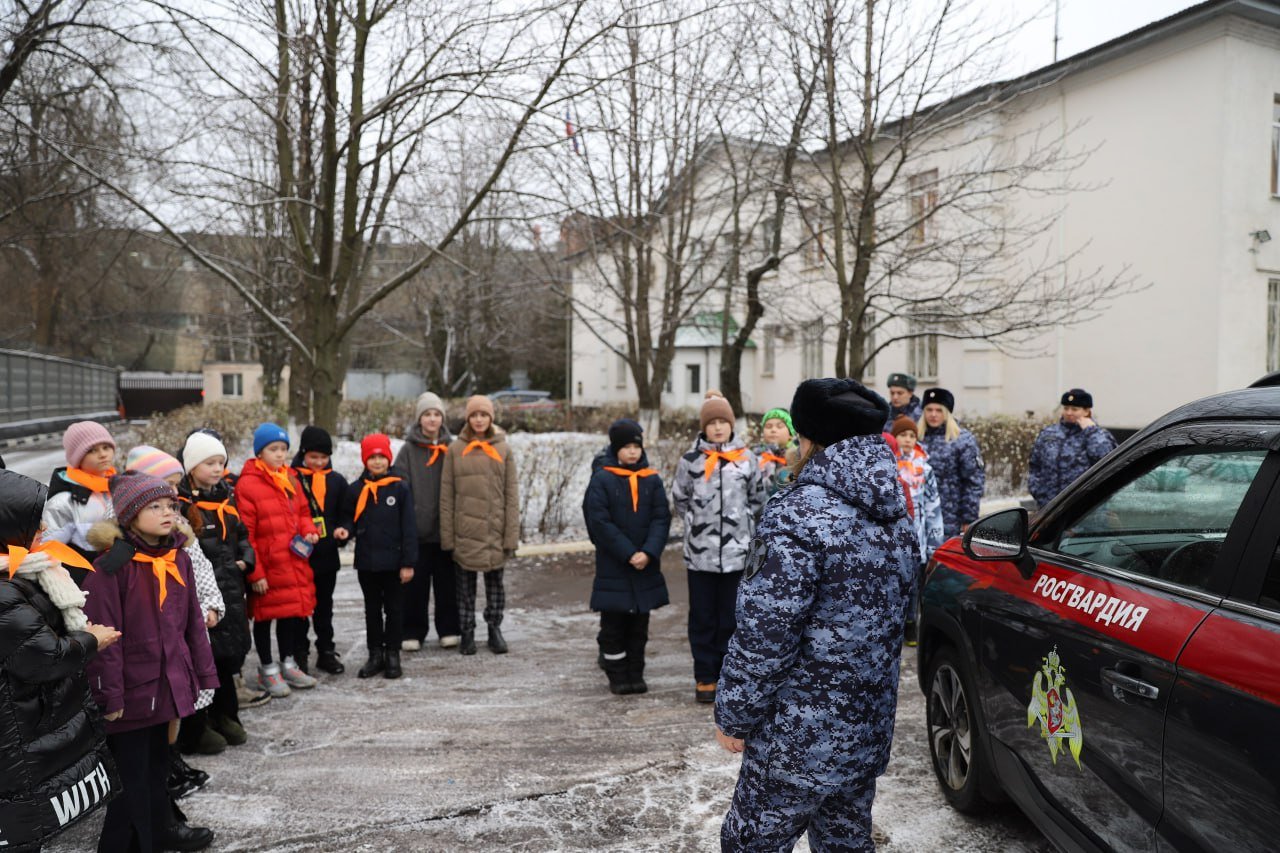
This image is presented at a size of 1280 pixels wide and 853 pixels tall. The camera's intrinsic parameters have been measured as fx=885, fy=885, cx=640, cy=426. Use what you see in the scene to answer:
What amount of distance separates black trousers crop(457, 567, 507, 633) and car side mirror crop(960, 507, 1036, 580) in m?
3.96

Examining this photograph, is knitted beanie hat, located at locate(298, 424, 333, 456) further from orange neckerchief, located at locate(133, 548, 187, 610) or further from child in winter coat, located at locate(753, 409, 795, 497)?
child in winter coat, located at locate(753, 409, 795, 497)

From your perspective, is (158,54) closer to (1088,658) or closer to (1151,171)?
(1088,658)

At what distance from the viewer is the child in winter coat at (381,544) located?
616cm

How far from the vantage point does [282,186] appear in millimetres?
10281

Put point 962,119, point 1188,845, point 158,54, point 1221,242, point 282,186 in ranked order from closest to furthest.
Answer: point 1188,845 → point 158,54 → point 282,186 → point 962,119 → point 1221,242

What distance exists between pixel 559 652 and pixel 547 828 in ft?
9.59

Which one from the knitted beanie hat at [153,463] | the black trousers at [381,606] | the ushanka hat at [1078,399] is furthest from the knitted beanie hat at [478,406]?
the ushanka hat at [1078,399]

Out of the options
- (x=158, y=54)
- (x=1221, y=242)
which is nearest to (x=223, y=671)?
(x=158, y=54)

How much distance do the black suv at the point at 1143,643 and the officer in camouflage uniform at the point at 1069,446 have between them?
4244 millimetres

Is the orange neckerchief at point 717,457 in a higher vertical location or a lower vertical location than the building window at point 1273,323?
lower

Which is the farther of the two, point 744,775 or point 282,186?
point 282,186

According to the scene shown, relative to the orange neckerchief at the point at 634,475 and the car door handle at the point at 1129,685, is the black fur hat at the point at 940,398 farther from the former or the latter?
the car door handle at the point at 1129,685

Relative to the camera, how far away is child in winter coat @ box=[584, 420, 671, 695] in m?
5.73

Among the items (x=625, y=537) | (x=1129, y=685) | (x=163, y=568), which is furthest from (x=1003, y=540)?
(x=163, y=568)
